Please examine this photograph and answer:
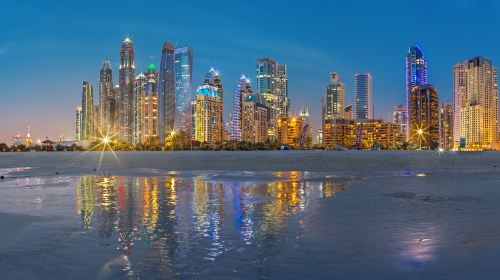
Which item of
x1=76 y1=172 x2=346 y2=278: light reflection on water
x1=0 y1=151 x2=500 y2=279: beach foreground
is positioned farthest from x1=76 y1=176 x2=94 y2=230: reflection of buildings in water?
x1=0 y1=151 x2=500 y2=279: beach foreground

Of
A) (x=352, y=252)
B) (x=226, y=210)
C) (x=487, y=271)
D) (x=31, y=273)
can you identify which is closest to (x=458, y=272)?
(x=487, y=271)

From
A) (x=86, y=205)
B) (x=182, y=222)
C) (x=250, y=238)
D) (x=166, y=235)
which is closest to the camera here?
(x=250, y=238)

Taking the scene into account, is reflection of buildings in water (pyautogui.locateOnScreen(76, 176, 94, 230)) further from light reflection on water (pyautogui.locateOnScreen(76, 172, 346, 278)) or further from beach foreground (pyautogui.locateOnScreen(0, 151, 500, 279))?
beach foreground (pyautogui.locateOnScreen(0, 151, 500, 279))

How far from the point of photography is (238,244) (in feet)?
53.2

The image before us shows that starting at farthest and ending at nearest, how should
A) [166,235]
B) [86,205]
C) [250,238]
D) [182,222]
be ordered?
[86,205] → [182,222] → [166,235] → [250,238]

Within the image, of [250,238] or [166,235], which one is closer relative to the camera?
[250,238]

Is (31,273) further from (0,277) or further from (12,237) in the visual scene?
(12,237)

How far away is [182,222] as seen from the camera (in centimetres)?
2067

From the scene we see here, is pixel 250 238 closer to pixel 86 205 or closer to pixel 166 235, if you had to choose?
pixel 166 235

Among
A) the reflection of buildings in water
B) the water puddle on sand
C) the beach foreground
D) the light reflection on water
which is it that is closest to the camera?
the beach foreground

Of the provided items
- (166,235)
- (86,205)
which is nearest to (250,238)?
(166,235)

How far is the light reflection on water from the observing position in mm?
14352

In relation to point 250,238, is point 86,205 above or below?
above

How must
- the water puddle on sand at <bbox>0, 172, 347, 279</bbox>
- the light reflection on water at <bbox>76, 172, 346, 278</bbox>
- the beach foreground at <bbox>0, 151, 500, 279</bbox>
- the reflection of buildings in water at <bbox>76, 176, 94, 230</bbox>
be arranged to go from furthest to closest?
the reflection of buildings in water at <bbox>76, 176, 94, 230</bbox>, the light reflection on water at <bbox>76, 172, 346, 278</bbox>, the water puddle on sand at <bbox>0, 172, 347, 279</bbox>, the beach foreground at <bbox>0, 151, 500, 279</bbox>
